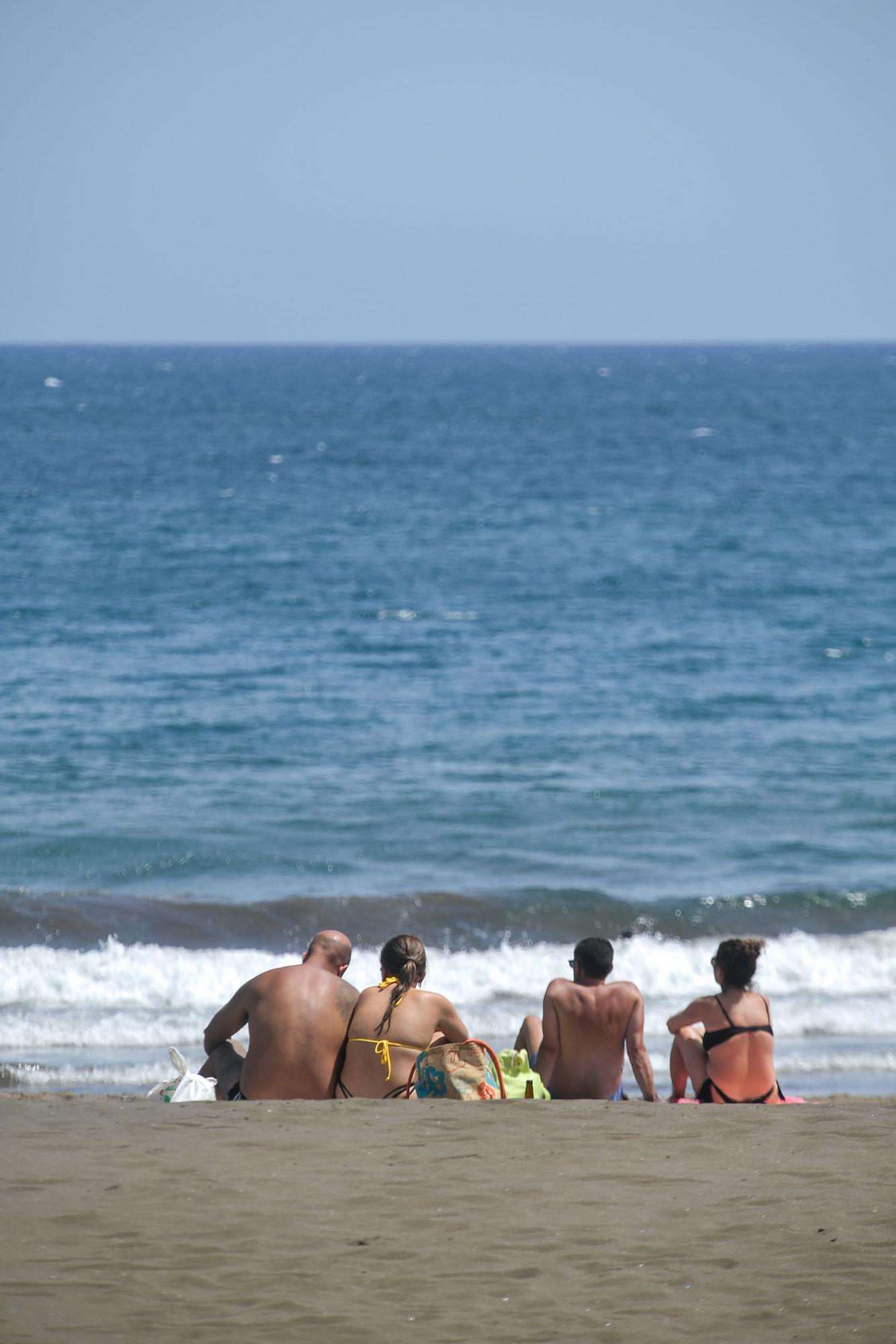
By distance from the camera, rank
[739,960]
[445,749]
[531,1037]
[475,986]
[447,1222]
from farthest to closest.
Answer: [445,749]
[475,986]
[531,1037]
[739,960]
[447,1222]

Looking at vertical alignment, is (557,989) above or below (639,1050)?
above

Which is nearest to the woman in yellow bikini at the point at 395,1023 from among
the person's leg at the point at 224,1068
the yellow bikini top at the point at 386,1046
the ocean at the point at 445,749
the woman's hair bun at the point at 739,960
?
the yellow bikini top at the point at 386,1046

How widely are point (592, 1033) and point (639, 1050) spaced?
0.23 metres

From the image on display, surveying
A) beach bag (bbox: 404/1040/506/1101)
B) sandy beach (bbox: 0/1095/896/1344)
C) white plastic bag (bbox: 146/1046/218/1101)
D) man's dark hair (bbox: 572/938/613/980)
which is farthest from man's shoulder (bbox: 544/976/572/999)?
white plastic bag (bbox: 146/1046/218/1101)

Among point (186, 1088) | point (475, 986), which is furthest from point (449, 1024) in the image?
point (475, 986)

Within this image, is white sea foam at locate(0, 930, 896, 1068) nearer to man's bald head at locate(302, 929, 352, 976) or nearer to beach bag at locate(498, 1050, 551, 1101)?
beach bag at locate(498, 1050, 551, 1101)

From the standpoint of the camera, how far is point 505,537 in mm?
32031

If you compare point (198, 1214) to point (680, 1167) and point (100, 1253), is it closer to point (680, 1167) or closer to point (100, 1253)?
point (100, 1253)

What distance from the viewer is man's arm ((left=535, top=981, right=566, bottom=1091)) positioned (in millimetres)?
6555

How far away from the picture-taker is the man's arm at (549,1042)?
6555mm

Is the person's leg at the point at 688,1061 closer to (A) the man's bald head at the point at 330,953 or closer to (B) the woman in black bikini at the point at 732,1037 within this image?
(B) the woman in black bikini at the point at 732,1037

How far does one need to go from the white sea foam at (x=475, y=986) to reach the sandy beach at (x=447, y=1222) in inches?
123

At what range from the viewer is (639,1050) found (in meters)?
6.54

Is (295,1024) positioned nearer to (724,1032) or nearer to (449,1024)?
(449,1024)
